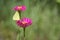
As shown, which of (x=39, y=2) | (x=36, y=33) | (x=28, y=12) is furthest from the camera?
(x=39, y=2)

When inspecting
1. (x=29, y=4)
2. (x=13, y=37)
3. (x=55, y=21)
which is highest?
(x=29, y=4)

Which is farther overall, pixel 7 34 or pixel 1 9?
pixel 1 9

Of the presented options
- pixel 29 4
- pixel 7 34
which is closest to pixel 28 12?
pixel 29 4

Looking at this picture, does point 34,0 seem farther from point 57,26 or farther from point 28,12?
point 57,26

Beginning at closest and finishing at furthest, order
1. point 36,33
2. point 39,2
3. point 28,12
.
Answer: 1. point 36,33
2. point 28,12
3. point 39,2

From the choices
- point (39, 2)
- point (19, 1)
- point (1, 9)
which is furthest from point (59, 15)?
point (1, 9)

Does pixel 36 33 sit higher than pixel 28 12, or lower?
lower
